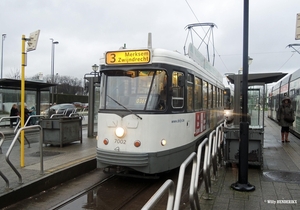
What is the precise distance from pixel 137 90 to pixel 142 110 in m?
0.48

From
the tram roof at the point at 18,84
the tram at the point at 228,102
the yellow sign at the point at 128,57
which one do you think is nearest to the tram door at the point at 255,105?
the yellow sign at the point at 128,57

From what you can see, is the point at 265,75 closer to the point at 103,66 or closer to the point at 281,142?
the point at 281,142

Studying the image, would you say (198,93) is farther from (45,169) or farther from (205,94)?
(45,169)

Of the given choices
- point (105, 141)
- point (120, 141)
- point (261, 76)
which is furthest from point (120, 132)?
point (261, 76)

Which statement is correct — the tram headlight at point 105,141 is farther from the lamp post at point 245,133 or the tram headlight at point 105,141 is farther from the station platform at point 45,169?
the lamp post at point 245,133

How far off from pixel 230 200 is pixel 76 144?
22.8 feet

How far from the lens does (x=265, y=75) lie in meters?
9.28

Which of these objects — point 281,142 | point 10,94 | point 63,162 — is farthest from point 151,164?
point 10,94

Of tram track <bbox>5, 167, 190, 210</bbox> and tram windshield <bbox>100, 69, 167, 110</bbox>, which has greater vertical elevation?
tram windshield <bbox>100, 69, 167, 110</bbox>

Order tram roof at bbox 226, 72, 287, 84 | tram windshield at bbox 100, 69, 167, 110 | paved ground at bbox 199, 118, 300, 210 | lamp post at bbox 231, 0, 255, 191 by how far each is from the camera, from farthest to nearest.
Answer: tram roof at bbox 226, 72, 287, 84, tram windshield at bbox 100, 69, 167, 110, lamp post at bbox 231, 0, 255, 191, paved ground at bbox 199, 118, 300, 210

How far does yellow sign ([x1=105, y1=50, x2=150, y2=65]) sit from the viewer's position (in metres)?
6.33

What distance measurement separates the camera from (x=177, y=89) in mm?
6672

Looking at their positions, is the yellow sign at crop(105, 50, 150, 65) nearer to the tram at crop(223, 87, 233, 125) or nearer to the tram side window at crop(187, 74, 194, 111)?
the tram side window at crop(187, 74, 194, 111)

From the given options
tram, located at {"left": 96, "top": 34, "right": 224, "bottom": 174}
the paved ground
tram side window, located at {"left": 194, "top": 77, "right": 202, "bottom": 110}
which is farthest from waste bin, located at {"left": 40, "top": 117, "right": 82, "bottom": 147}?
the paved ground
